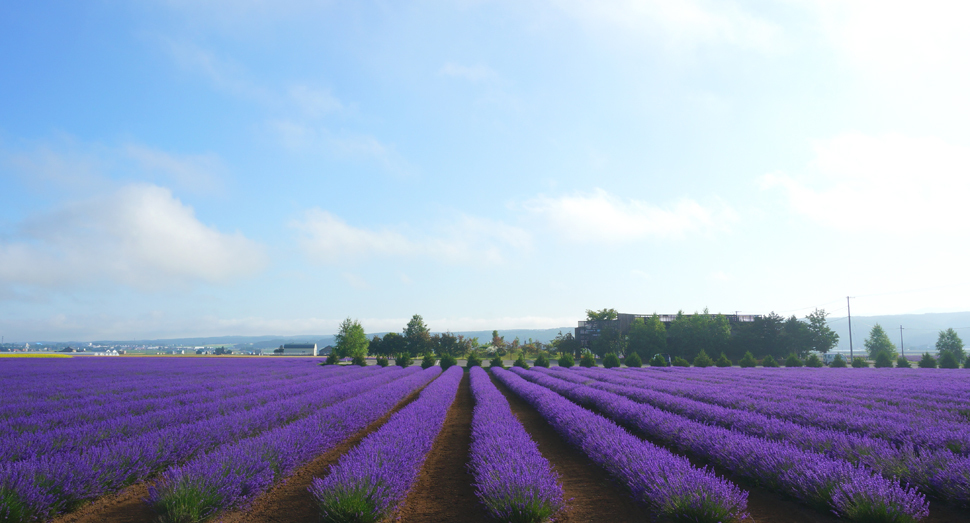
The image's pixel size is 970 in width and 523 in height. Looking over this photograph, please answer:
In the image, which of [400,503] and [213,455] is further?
[213,455]

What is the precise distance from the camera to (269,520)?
4242 millimetres

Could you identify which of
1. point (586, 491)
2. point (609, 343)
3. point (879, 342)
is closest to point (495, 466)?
point (586, 491)

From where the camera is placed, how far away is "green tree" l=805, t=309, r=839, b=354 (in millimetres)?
52125

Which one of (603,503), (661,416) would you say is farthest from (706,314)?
(603,503)

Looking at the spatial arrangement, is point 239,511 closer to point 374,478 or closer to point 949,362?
point 374,478

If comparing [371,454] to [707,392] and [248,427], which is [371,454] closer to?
[248,427]

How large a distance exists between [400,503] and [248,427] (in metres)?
4.57

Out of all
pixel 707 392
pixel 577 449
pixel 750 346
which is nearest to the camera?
pixel 577 449

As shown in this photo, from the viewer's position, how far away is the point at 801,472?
14.6 feet

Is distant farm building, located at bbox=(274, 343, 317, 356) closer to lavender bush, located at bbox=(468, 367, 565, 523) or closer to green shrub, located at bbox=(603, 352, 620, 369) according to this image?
green shrub, located at bbox=(603, 352, 620, 369)

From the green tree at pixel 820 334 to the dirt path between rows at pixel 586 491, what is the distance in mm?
59780

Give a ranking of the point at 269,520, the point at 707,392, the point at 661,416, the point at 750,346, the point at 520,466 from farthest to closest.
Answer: the point at 750,346, the point at 707,392, the point at 661,416, the point at 520,466, the point at 269,520

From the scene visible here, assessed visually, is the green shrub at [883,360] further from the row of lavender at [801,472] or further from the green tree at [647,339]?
the row of lavender at [801,472]

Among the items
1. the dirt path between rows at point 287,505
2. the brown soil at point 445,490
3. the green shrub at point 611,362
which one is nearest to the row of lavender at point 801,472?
the brown soil at point 445,490
